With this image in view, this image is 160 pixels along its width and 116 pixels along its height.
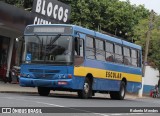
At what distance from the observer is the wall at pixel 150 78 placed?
1917 inches

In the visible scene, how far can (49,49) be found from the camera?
69.1ft

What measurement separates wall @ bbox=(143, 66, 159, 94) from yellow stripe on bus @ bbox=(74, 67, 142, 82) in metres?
19.6

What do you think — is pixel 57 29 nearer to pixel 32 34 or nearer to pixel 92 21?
pixel 32 34

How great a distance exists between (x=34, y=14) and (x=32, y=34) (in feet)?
34.6

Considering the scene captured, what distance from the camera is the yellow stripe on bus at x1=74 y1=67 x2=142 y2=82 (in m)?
21.5

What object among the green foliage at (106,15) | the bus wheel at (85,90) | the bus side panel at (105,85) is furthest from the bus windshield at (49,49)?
the green foliage at (106,15)

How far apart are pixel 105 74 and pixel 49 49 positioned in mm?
4252

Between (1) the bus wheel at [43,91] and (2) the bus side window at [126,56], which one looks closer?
(1) the bus wheel at [43,91]

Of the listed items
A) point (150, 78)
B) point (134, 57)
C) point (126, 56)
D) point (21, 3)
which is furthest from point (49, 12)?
point (150, 78)

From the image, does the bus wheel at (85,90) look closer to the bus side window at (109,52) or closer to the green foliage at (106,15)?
the bus side window at (109,52)

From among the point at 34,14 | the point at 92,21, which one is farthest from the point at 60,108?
the point at 92,21

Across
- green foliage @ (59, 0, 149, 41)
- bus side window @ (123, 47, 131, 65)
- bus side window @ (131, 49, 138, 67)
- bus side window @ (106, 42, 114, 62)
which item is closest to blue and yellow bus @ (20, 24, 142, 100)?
bus side window @ (106, 42, 114, 62)

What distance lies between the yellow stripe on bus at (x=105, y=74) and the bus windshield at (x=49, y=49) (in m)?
0.85

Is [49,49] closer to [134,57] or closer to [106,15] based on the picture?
[134,57]
